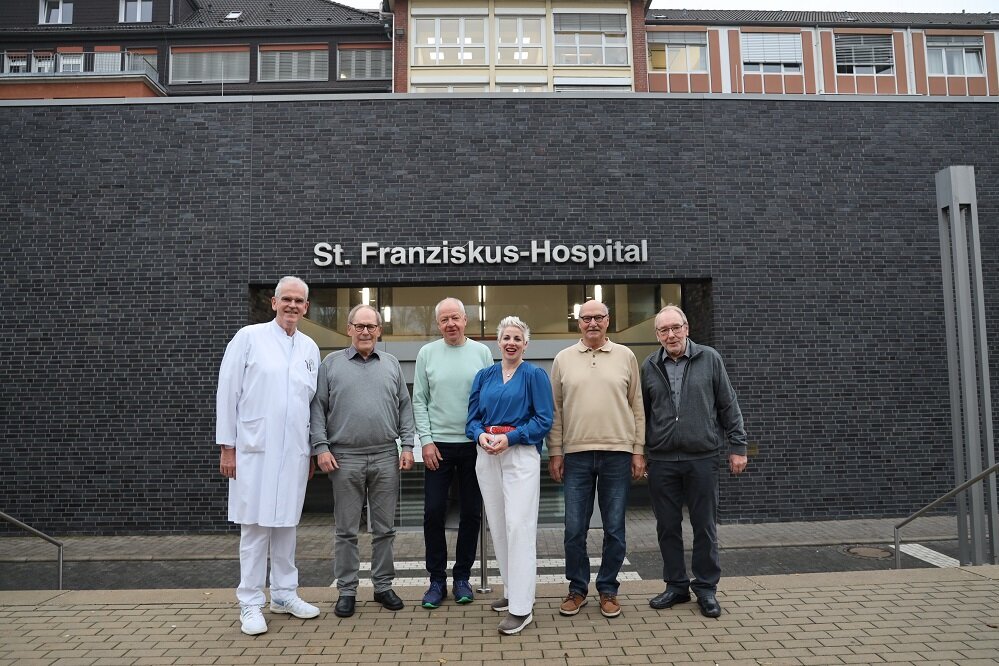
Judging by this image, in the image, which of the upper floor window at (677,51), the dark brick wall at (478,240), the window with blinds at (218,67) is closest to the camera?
the dark brick wall at (478,240)

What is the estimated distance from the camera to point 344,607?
172 inches

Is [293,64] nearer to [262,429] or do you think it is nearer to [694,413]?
[262,429]

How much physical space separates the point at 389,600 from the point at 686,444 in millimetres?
2210

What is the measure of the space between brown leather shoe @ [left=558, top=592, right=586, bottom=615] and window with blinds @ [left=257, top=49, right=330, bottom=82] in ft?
113

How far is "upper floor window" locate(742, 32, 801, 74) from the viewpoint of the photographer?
32.8 meters

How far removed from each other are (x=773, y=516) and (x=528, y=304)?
4271 mm

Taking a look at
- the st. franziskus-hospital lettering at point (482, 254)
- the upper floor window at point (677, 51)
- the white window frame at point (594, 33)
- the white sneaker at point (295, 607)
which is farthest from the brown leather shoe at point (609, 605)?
the upper floor window at point (677, 51)

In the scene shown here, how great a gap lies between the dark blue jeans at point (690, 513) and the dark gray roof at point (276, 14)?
3530 cm

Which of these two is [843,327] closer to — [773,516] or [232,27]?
[773,516]

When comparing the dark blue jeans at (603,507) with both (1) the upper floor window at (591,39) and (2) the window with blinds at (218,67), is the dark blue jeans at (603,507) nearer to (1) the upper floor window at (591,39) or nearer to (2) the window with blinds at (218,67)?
(1) the upper floor window at (591,39)

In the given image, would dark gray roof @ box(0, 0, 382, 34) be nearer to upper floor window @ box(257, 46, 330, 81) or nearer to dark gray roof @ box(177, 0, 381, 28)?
dark gray roof @ box(177, 0, 381, 28)

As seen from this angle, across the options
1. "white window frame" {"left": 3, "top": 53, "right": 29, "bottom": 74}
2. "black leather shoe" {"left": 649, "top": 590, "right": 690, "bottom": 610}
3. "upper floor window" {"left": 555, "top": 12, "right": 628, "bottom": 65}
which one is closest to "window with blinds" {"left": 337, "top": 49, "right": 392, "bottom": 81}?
"upper floor window" {"left": 555, "top": 12, "right": 628, "bottom": 65}

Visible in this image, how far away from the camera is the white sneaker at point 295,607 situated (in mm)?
4352

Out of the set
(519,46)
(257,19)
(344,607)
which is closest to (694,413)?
(344,607)
